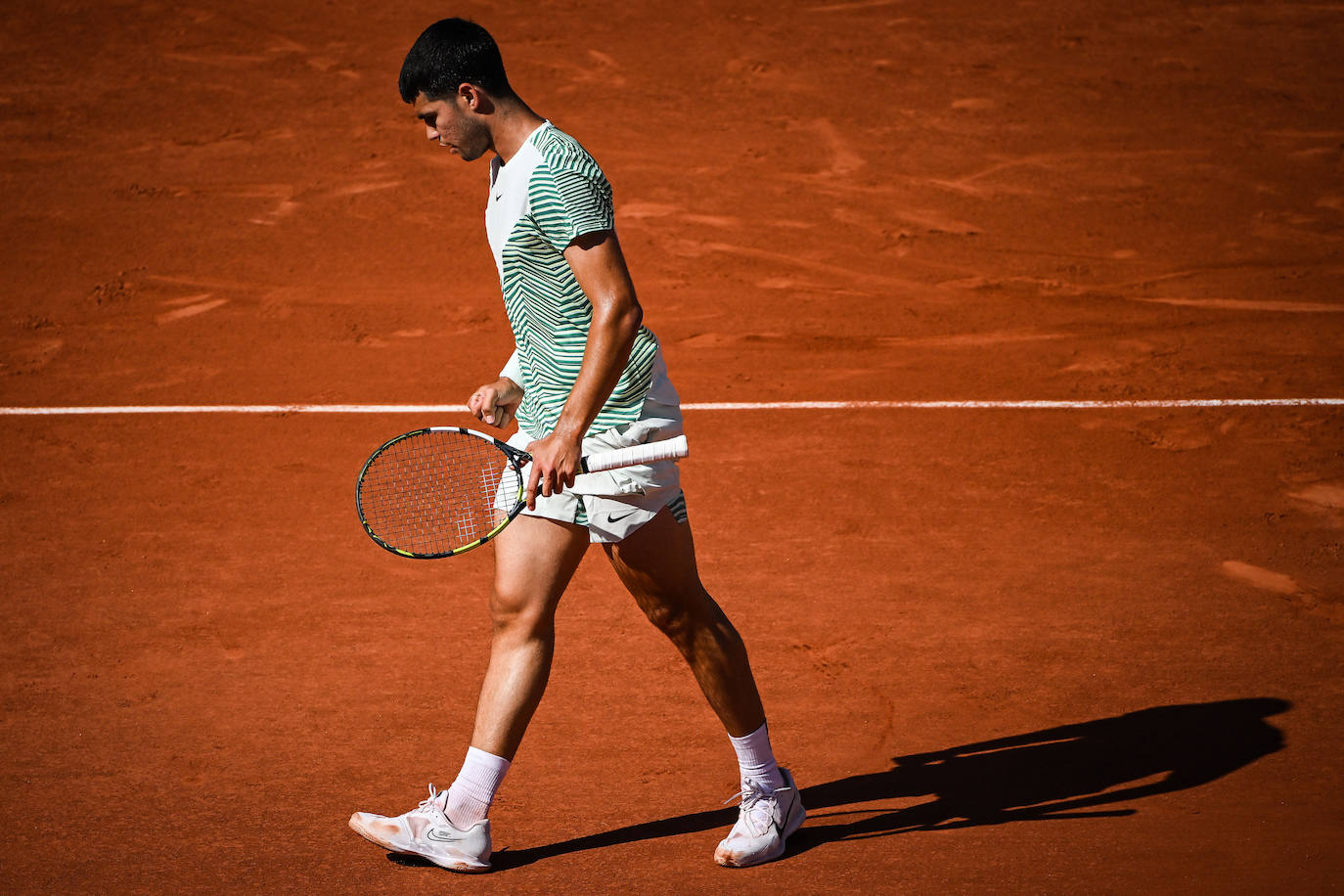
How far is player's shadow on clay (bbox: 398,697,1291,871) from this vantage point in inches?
155

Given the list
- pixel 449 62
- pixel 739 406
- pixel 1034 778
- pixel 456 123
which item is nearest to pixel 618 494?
pixel 456 123

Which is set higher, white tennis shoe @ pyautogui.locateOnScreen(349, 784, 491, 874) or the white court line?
the white court line

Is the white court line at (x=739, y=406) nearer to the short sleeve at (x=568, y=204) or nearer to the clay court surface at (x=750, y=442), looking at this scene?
the clay court surface at (x=750, y=442)

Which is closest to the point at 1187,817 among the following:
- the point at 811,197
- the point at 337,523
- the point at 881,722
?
the point at 881,722

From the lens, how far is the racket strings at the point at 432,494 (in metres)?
5.34

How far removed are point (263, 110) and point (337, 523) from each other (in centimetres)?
667

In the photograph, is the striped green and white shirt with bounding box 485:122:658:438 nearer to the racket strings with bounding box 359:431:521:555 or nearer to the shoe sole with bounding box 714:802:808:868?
the shoe sole with bounding box 714:802:808:868

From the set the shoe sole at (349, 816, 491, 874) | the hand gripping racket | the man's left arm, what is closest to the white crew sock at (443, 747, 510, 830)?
the shoe sole at (349, 816, 491, 874)

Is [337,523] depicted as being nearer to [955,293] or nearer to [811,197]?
[955,293]

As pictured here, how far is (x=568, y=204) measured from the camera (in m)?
3.19

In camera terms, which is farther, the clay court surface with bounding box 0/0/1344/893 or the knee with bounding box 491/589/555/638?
the clay court surface with bounding box 0/0/1344/893

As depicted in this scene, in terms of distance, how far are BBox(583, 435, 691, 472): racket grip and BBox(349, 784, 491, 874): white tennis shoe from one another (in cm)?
105

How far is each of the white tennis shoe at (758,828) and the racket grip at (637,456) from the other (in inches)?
41.8

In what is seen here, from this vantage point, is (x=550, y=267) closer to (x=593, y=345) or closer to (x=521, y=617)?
(x=593, y=345)
